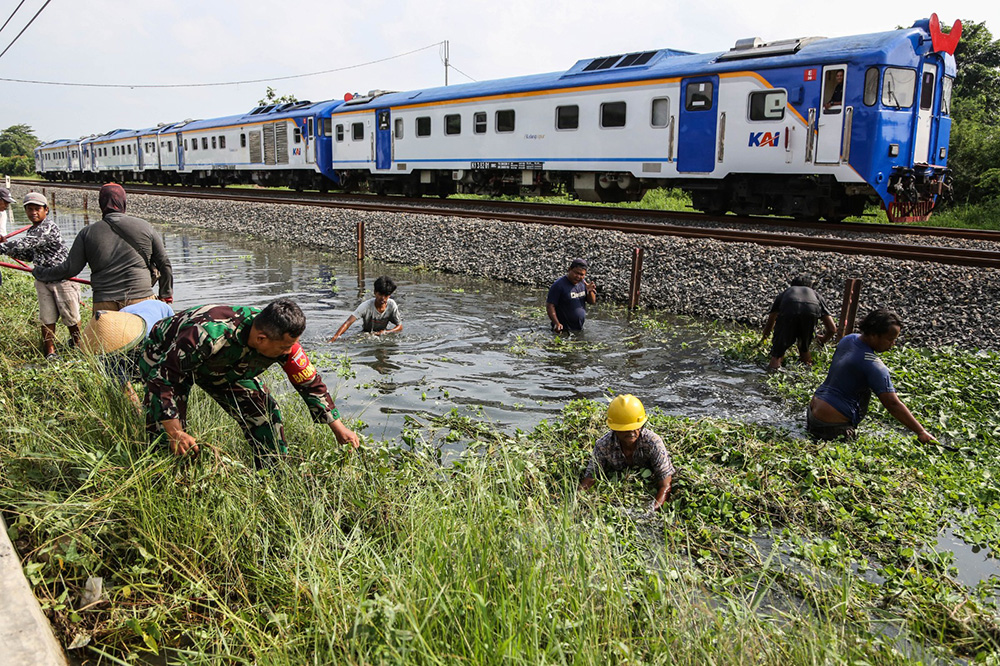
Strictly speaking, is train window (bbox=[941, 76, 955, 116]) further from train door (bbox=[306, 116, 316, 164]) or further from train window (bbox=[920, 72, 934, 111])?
train door (bbox=[306, 116, 316, 164])

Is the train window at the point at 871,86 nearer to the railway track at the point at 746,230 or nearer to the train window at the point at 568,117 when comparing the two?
the railway track at the point at 746,230

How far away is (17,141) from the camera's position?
396 ft

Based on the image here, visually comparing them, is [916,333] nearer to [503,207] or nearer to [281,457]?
[281,457]

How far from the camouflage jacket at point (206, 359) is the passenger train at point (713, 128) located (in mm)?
13306

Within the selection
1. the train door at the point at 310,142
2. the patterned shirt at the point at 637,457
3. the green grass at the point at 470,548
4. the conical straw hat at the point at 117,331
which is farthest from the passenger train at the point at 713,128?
the conical straw hat at the point at 117,331

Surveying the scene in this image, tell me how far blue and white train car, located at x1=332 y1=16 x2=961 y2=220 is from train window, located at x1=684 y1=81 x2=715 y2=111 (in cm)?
2

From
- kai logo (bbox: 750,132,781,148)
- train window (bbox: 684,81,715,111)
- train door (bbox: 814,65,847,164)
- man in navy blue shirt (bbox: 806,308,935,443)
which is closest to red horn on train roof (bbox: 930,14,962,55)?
train door (bbox: 814,65,847,164)

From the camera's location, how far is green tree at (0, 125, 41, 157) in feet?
381

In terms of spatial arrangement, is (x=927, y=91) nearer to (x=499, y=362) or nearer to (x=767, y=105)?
(x=767, y=105)

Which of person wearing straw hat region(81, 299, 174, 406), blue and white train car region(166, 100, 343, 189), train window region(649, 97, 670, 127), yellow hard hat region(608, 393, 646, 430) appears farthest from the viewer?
blue and white train car region(166, 100, 343, 189)

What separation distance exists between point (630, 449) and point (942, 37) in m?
14.2

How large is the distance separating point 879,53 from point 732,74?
9.19ft

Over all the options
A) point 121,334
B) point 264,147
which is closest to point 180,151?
point 264,147

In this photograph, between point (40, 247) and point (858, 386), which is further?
point (40, 247)
